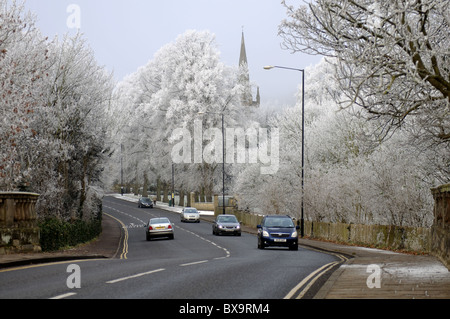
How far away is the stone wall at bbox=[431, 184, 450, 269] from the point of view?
14688 millimetres

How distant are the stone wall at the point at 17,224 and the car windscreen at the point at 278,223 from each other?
1196 centimetres

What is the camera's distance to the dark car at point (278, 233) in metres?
28.9

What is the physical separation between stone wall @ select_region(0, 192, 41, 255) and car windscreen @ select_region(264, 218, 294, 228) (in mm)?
11965

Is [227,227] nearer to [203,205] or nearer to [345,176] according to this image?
[345,176]

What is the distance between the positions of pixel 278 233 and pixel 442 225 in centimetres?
1383

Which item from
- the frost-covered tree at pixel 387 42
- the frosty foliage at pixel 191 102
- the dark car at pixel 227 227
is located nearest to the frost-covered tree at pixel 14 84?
the frost-covered tree at pixel 387 42

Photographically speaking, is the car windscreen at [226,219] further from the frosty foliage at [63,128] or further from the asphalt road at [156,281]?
the asphalt road at [156,281]

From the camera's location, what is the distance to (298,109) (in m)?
66.6

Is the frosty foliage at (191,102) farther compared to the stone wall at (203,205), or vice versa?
the stone wall at (203,205)

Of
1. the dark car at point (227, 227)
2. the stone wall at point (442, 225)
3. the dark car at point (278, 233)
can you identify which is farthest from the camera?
the dark car at point (227, 227)

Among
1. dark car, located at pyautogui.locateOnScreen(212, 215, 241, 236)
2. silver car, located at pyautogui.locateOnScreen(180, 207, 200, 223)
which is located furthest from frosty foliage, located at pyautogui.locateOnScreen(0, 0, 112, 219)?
silver car, located at pyautogui.locateOnScreen(180, 207, 200, 223)

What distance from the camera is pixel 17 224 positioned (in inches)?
805

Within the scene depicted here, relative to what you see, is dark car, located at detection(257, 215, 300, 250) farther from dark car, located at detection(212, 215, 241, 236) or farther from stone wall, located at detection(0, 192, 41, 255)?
dark car, located at detection(212, 215, 241, 236)
